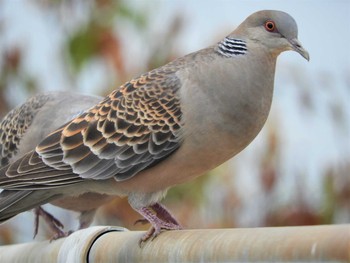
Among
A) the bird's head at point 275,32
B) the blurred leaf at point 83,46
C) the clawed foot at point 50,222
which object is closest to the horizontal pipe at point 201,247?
the bird's head at point 275,32

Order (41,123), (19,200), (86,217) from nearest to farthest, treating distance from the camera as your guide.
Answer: (19,200) < (41,123) < (86,217)

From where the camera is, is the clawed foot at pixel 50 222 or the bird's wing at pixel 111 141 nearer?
the bird's wing at pixel 111 141

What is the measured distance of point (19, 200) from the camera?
11.6ft

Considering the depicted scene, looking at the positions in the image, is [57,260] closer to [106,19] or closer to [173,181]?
[173,181]

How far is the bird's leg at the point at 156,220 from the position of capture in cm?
268

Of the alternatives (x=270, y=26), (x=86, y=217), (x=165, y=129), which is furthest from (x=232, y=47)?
(x=86, y=217)

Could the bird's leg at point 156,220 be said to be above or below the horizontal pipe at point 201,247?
below

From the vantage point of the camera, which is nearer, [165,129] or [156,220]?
[156,220]

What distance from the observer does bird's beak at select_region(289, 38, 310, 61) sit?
338cm

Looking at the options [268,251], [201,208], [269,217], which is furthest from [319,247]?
[201,208]

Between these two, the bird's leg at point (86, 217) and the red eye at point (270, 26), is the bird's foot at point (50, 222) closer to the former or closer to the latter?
the bird's leg at point (86, 217)

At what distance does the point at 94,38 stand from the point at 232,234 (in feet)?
14.6

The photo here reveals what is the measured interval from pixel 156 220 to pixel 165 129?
1.55 feet

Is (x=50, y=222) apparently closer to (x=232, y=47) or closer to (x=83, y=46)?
(x=232, y=47)
